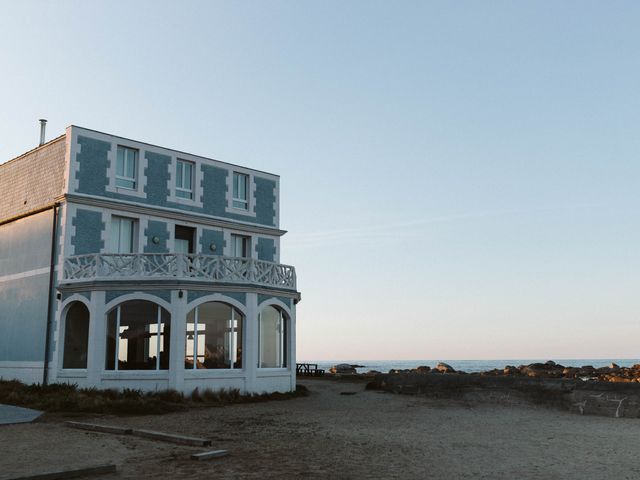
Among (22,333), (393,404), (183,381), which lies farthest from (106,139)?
(393,404)

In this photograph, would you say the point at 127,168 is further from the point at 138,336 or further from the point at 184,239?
the point at 138,336

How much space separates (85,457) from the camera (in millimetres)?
9562

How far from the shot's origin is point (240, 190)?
25547 mm

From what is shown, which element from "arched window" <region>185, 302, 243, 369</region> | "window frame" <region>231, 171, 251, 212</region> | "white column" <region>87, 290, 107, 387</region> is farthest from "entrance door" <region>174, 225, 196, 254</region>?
"white column" <region>87, 290, 107, 387</region>

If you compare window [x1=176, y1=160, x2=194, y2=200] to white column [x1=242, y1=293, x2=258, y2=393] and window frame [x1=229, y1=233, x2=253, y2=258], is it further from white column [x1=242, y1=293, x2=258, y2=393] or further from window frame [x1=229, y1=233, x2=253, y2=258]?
white column [x1=242, y1=293, x2=258, y2=393]

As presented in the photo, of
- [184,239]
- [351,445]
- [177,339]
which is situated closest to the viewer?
[351,445]

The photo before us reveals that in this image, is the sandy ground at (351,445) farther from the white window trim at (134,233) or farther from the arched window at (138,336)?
the white window trim at (134,233)

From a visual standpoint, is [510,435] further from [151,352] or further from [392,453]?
[151,352]

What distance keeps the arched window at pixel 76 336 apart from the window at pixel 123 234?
251 centimetres

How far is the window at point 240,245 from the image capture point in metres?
25.1

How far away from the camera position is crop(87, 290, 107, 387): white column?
61.3 ft

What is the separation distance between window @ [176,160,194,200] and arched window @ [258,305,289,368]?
5549mm

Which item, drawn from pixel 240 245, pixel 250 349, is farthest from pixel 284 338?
pixel 240 245

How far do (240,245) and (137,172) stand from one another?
503 cm
